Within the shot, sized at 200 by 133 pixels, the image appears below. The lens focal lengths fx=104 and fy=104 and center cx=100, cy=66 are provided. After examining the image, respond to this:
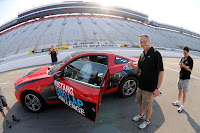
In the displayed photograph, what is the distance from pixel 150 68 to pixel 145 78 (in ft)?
0.79

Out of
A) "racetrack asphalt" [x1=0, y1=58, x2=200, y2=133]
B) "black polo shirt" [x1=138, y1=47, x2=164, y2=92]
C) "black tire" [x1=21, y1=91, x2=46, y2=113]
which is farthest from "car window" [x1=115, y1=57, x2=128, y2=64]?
"black tire" [x1=21, y1=91, x2=46, y2=113]

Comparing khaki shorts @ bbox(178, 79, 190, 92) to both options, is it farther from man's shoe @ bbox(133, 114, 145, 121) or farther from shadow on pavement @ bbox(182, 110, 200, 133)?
man's shoe @ bbox(133, 114, 145, 121)

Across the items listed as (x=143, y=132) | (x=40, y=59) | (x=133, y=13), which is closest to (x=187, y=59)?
(x=143, y=132)

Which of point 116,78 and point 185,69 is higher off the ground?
point 185,69

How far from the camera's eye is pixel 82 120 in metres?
2.65

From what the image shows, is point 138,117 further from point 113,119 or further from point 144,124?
point 113,119

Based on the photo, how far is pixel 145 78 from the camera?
6.94ft

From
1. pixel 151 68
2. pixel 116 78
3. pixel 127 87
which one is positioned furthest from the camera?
pixel 127 87

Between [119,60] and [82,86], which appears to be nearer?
[82,86]

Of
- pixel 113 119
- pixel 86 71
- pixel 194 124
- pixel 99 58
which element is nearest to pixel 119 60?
pixel 99 58

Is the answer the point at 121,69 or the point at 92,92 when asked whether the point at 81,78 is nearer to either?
the point at 92,92

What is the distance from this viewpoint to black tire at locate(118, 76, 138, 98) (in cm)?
323

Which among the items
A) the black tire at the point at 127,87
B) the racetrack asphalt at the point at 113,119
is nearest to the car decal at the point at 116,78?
the black tire at the point at 127,87

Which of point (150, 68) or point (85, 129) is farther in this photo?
point (85, 129)
